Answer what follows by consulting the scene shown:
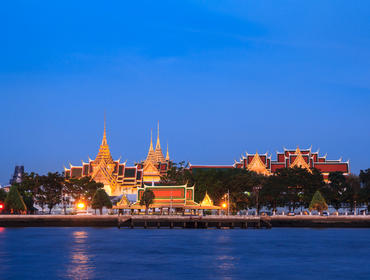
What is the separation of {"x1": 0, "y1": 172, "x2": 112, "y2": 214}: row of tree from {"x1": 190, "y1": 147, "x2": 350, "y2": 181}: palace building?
34779 millimetres

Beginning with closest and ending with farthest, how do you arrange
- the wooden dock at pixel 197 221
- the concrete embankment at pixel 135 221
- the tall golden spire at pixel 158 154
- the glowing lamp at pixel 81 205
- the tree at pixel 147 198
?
the wooden dock at pixel 197 221 → the concrete embankment at pixel 135 221 → the tree at pixel 147 198 → the glowing lamp at pixel 81 205 → the tall golden spire at pixel 158 154

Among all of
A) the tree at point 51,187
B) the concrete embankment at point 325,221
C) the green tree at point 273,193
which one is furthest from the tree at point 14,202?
the concrete embankment at point 325,221

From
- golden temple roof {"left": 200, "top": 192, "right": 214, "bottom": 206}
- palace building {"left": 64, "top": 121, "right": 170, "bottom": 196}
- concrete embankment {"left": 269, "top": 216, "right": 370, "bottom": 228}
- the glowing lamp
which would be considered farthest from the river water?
A: palace building {"left": 64, "top": 121, "right": 170, "bottom": 196}

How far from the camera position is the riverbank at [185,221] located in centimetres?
9462

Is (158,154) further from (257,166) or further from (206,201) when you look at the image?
(206,201)

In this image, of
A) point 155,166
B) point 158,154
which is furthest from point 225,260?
point 158,154

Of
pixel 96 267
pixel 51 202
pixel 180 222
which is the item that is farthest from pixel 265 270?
pixel 51 202

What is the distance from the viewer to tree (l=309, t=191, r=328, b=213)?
98750 millimetres

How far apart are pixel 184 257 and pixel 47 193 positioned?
62155 mm

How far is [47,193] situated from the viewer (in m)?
113

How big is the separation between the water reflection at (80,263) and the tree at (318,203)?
43.6 meters

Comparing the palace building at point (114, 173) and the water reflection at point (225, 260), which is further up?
the palace building at point (114, 173)

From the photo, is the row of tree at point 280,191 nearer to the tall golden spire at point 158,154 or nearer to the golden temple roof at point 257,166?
the golden temple roof at point 257,166

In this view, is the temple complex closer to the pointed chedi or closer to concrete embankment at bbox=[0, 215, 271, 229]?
the pointed chedi
